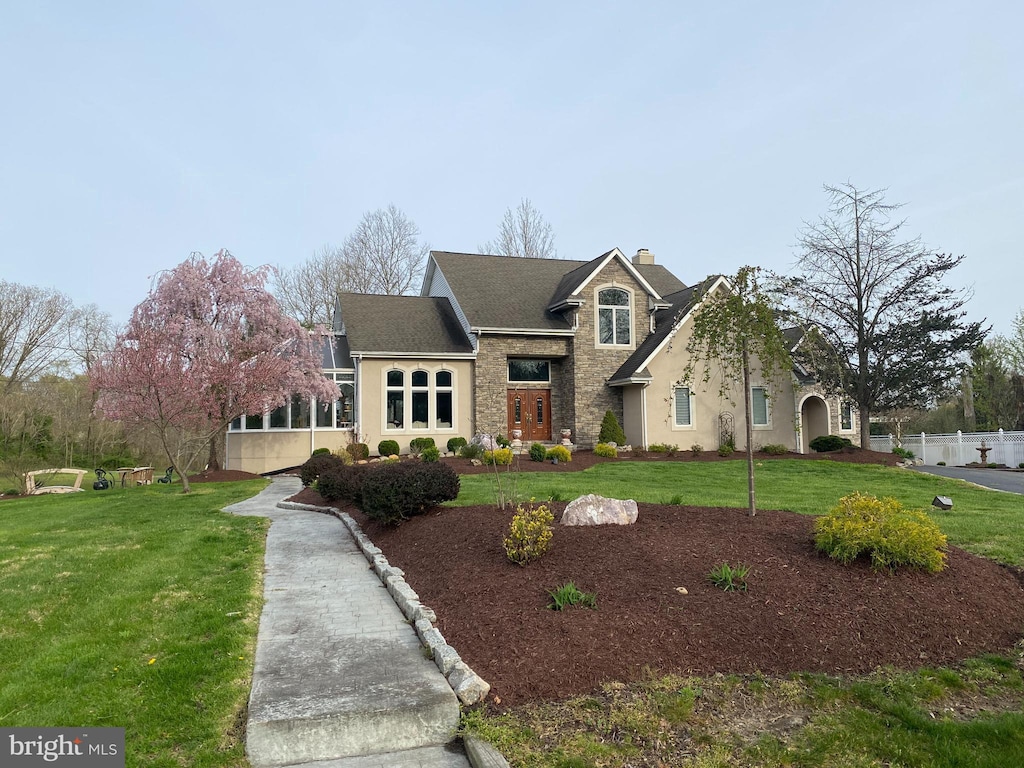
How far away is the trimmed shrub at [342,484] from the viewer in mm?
10750

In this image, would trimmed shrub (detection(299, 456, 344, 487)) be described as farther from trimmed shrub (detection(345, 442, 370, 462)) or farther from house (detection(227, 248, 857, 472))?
house (detection(227, 248, 857, 472))

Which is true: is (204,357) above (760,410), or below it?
above

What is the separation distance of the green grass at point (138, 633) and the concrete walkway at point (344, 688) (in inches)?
7.1

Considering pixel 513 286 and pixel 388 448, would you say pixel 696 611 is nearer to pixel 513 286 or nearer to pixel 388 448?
pixel 388 448

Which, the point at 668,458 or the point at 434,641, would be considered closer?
the point at 434,641

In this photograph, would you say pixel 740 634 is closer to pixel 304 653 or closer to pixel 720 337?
pixel 304 653

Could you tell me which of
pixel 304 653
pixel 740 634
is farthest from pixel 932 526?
pixel 304 653

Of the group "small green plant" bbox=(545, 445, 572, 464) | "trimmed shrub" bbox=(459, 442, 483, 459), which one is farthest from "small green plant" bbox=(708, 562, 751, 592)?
"small green plant" bbox=(545, 445, 572, 464)

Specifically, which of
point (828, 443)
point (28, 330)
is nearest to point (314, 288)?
point (28, 330)

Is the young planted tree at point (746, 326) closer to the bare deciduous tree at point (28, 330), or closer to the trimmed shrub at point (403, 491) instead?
the trimmed shrub at point (403, 491)

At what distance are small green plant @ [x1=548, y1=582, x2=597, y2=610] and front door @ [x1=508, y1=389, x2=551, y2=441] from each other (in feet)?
61.0

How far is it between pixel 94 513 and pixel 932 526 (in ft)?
46.1

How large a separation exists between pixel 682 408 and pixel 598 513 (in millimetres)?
17427

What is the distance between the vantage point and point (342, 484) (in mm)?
11859
